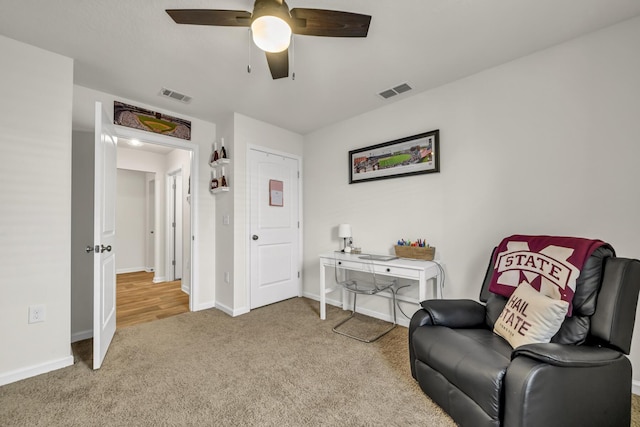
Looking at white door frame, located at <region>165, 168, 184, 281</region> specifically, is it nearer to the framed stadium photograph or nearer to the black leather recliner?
the framed stadium photograph

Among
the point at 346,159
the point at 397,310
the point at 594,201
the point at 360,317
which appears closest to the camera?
the point at 594,201

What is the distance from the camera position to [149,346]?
2.42 meters

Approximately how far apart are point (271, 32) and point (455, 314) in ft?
6.54

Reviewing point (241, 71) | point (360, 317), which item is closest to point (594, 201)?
point (360, 317)

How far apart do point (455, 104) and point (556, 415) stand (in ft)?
7.61

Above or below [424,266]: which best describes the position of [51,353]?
below

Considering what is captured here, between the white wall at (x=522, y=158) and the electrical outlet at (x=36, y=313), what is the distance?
2842mm

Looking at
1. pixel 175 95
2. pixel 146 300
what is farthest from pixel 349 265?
pixel 146 300

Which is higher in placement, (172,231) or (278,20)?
(278,20)

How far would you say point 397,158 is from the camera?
2938 mm

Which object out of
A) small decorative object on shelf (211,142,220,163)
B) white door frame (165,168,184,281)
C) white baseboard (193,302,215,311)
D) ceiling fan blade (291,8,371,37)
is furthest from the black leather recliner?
white door frame (165,168,184,281)

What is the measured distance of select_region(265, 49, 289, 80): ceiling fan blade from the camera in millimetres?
1627

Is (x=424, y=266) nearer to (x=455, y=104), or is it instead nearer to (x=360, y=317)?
(x=360, y=317)

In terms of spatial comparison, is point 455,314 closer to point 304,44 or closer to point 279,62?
point 279,62
